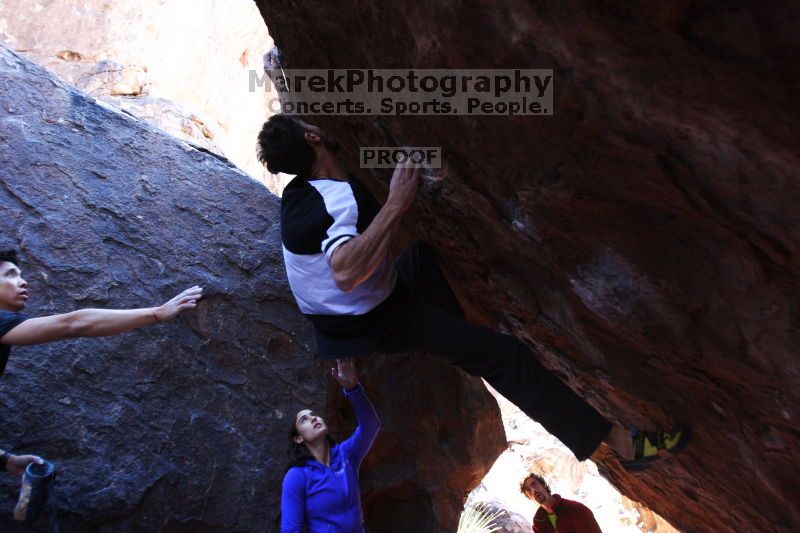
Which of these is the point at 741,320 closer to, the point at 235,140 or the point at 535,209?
the point at 535,209

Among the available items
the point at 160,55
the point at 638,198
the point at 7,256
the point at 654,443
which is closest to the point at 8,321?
the point at 7,256

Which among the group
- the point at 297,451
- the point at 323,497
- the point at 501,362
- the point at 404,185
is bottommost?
the point at 323,497

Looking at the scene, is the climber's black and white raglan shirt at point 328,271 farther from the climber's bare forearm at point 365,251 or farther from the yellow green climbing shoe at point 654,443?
the yellow green climbing shoe at point 654,443

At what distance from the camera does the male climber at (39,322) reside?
2.84 m

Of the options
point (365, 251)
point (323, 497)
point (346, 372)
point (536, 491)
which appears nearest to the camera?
point (365, 251)

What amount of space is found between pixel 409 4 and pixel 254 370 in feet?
7.26

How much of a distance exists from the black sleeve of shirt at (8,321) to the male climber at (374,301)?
1.09 meters

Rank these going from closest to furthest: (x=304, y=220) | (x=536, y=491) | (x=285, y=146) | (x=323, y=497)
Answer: (x=304, y=220) < (x=285, y=146) < (x=323, y=497) < (x=536, y=491)

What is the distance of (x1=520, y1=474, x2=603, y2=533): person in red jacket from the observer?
533 cm

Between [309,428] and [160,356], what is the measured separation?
85 cm

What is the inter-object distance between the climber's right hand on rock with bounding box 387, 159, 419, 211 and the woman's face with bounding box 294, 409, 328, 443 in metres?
1.24

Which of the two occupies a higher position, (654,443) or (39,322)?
(39,322)

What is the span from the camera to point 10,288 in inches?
121

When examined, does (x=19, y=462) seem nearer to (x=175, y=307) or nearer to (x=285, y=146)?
(x=175, y=307)
